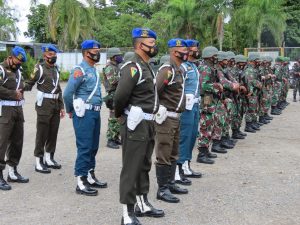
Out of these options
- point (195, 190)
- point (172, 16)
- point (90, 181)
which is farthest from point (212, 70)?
point (172, 16)

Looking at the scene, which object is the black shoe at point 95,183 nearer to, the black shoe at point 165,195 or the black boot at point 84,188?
the black boot at point 84,188

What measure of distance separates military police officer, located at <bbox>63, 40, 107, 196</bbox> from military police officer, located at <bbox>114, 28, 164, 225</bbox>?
4.28 feet

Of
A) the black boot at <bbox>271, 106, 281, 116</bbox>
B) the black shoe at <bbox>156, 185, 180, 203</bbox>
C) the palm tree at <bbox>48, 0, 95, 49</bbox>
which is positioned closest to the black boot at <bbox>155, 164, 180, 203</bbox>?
the black shoe at <bbox>156, 185, 180, 203</bbox>

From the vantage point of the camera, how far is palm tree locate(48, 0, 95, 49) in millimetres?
33812

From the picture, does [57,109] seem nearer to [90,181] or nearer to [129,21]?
[90,181]

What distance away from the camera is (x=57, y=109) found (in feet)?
25.0

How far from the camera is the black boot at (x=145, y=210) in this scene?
212 inches

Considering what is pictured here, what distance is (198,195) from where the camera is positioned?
630 cm

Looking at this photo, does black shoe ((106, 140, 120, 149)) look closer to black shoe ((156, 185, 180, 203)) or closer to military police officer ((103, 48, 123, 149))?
military police officer ((103, 48, 123, 149))

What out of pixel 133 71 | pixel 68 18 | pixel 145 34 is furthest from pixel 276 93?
pixel 68 18

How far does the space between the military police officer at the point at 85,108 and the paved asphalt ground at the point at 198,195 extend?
1.22ft

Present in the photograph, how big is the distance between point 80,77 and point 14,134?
1.41 m

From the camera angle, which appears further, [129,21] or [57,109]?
[129,21]

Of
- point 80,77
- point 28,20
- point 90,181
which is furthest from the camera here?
point 28,20
